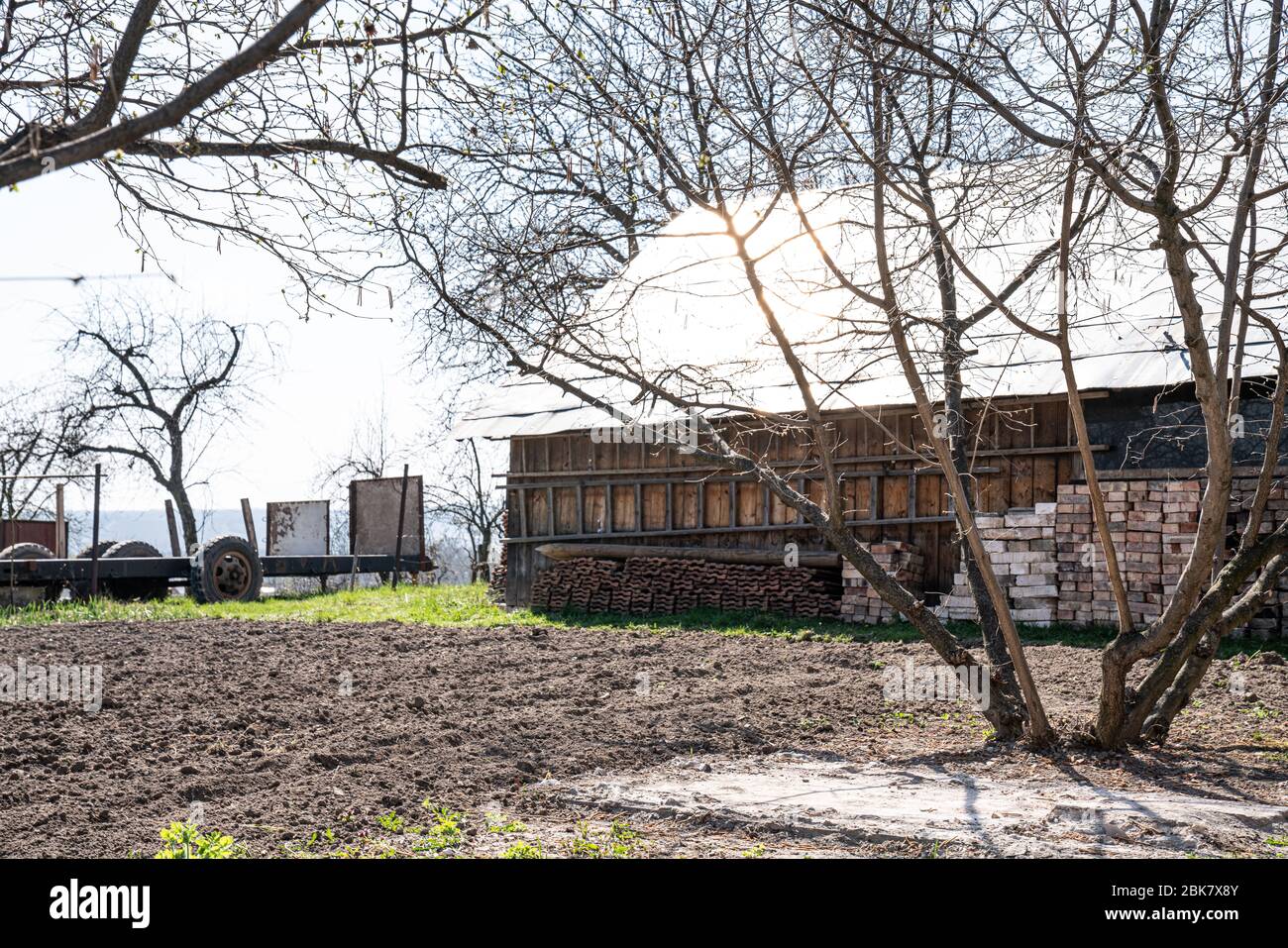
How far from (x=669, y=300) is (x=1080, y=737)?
34.1ft

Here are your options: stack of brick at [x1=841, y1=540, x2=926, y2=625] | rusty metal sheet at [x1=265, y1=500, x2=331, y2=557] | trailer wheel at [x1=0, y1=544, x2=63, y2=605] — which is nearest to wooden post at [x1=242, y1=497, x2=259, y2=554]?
rusty metal sheet at [x1=265, y1=500, x2=331, y2=557]

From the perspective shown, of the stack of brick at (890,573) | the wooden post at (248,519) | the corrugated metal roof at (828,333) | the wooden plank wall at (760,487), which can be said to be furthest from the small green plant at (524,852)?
the wooden post at (248,519)

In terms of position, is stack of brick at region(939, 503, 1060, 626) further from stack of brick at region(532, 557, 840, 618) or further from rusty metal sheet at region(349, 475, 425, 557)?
rusty metal sheet at region(349, 475, 425, 557)

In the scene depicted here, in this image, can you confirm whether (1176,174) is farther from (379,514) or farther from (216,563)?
(379,514)

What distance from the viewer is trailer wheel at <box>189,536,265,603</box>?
1870cm

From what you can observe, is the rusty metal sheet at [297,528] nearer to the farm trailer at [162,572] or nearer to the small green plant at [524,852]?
the farm trailer at [162,572]

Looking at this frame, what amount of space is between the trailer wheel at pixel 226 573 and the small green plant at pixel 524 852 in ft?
49.6

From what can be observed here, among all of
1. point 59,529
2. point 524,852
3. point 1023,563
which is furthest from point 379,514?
point 524,852

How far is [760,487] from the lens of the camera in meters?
16.5

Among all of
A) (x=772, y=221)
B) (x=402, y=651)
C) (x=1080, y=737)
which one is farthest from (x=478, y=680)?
(x=772, y=221)

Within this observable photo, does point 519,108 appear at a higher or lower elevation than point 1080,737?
higher

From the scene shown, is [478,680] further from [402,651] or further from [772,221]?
[772,221]

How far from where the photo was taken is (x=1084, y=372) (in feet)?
43.5

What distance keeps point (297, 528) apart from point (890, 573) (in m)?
14.4
